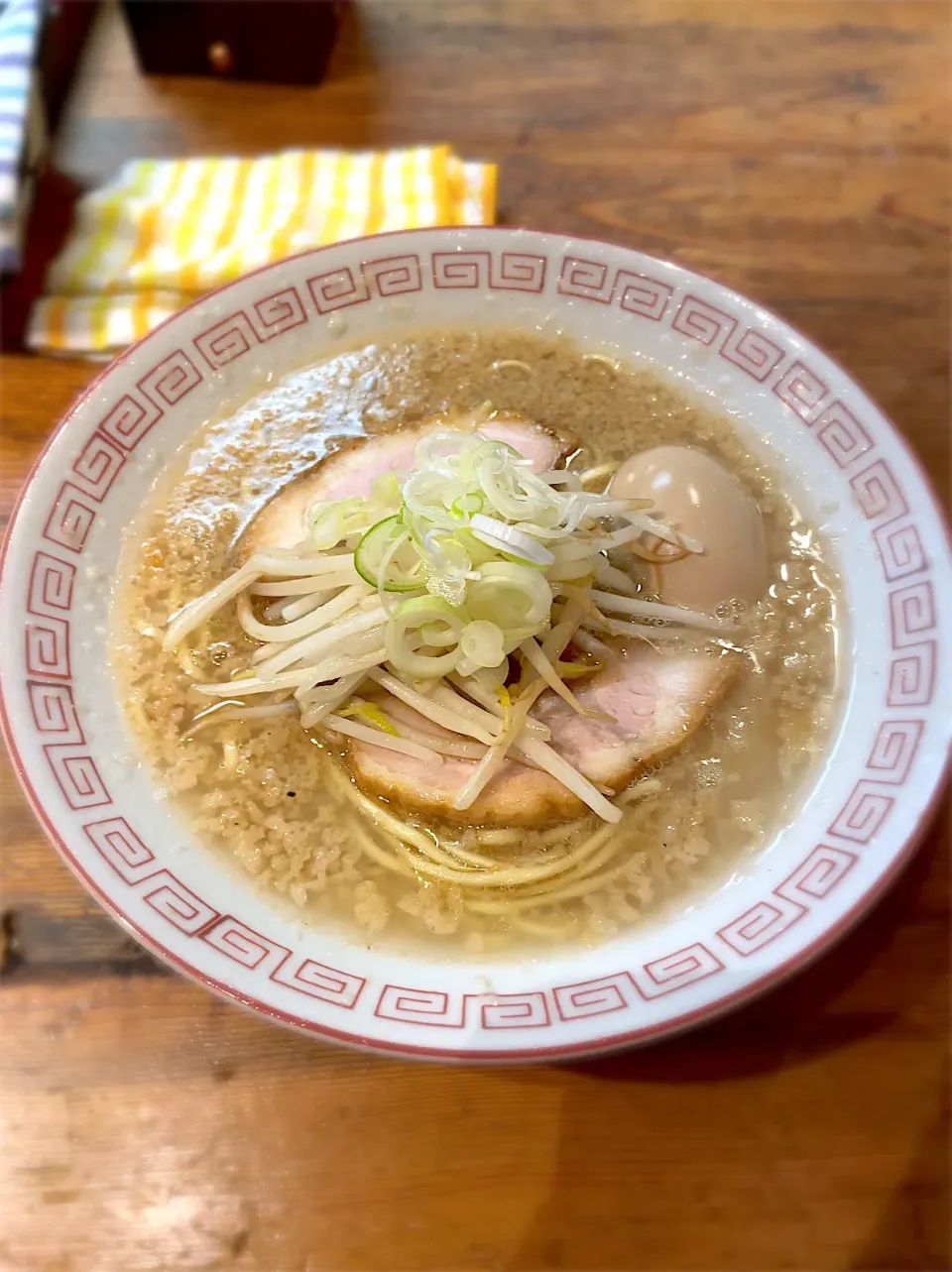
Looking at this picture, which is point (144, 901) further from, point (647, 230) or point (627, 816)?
point (647, 230)

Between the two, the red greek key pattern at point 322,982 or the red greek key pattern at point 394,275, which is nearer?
the red greek key pattern at point 322,982

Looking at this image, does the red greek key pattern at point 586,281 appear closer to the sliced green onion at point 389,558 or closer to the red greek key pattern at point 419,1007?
the sliced green onion at point 389,558

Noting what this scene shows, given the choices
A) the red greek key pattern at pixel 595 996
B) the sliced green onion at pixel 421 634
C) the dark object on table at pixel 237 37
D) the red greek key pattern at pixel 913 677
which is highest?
the dark object on table at pixel 237 37

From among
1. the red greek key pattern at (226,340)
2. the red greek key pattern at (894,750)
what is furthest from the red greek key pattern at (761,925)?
the red greek key pattern at (226,340)

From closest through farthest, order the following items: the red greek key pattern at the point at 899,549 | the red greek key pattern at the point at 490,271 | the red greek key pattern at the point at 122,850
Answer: the red greek key pattern at the point at 122,850 < the red greek key pattern at the point at 899,549 < the red greek key pattern at the point at 490,271

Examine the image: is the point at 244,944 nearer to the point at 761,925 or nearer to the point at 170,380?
the point at 761,925

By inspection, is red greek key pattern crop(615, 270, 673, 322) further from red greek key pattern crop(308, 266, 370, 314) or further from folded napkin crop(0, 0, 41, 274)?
folded napkin crop(0, 0, 41, 274)

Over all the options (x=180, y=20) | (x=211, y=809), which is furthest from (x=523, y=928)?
(x=180, y=20)
